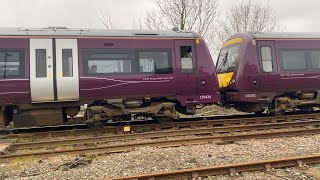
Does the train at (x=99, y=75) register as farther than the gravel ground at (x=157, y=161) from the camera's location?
Yes

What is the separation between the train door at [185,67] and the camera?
10.3m

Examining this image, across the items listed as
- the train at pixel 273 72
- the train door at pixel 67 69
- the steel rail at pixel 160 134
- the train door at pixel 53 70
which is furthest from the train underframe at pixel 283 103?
the train door at pixel 53 70

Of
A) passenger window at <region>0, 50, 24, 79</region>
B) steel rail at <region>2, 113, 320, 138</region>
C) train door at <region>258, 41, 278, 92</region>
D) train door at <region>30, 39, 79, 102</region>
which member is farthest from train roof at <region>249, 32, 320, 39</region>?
passenger window at <region>0, 50, 24, 79</region>

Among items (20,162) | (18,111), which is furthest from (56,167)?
(18,111)

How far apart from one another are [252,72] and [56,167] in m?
7.90

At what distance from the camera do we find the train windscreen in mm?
12162

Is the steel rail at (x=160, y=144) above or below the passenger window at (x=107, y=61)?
below

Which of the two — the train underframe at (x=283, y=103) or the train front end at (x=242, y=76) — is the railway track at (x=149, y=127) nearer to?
the train underframe at (x=283, y=103)

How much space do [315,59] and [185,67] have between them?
5.52 metres

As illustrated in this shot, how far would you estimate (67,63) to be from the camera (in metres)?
9.38

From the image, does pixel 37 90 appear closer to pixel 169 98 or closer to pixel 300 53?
pixel 169 98

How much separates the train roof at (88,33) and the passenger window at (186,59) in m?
0.44

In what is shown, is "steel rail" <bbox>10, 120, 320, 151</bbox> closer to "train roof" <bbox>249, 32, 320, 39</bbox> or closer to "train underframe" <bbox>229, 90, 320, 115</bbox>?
"train underframe" <bbox>229, 90, 320, 115</bbox>

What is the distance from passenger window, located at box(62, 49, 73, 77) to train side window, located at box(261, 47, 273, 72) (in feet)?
22.7
